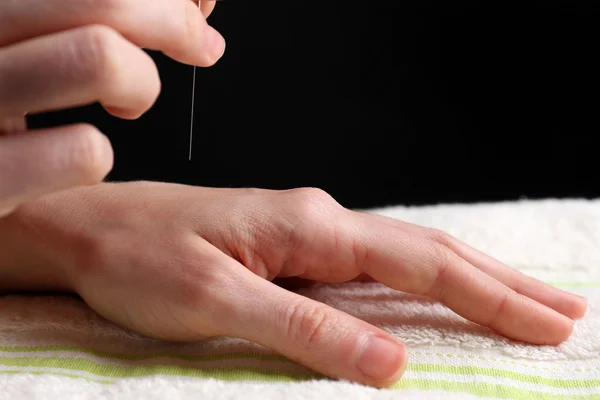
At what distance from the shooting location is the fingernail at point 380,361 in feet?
1.90

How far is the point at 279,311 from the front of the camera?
605 mm

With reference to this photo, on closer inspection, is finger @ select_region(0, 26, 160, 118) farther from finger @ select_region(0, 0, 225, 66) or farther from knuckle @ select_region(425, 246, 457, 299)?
knuckle @ select_region(425, 246, 457, 299)

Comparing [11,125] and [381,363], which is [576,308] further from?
[11,125]

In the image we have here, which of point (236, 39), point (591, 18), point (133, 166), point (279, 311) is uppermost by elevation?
point (591, 18)

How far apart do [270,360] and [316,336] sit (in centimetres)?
7

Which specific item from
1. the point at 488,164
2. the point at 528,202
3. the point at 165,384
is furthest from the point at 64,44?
the point at 488,164

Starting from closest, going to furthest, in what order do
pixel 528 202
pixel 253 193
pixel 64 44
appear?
pixel 64 44 → pixel 253 193 → pixel 528 202

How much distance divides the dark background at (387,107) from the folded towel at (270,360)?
963 millimetres

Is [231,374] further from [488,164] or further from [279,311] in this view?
[488,164]

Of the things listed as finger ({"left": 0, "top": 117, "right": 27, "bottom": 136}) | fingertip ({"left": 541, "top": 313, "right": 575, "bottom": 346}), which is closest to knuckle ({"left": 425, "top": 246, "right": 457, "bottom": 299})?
fingertip ({"left": 541, "top": 313, "right": 575, "bottom": 346})

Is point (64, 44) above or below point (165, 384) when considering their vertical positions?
above

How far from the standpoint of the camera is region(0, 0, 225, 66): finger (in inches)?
17.7

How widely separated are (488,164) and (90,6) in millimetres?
1521

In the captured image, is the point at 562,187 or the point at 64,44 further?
the point at 562,187
